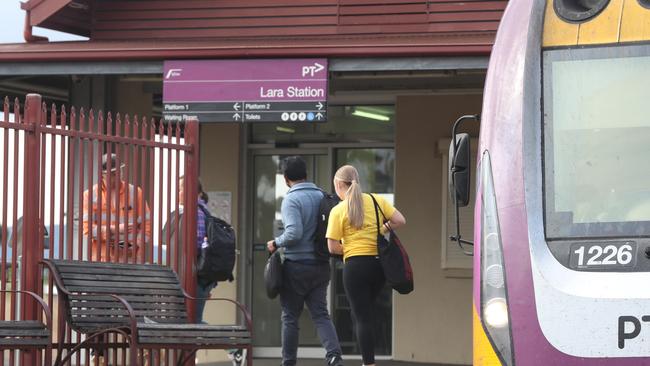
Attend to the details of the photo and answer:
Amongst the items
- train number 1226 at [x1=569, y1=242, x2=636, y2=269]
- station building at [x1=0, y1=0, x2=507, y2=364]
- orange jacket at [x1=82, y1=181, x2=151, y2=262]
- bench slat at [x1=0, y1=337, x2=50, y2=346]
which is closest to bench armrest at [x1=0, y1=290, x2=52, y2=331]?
bench slat at [x1=0, y1=337, x2=50, y2=346]

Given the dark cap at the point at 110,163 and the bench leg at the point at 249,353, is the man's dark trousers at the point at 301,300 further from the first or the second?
the dark cap at the point at 110,163

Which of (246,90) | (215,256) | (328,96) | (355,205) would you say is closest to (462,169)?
(355,205)

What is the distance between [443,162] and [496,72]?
23.8ft

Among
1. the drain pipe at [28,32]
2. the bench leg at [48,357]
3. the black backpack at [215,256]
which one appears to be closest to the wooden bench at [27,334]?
the bench leg at [48,357]

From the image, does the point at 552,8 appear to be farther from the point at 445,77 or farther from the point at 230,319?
the point at 230,319

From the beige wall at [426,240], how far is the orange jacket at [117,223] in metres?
4.75

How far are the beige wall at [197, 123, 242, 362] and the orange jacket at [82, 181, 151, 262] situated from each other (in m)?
4.80

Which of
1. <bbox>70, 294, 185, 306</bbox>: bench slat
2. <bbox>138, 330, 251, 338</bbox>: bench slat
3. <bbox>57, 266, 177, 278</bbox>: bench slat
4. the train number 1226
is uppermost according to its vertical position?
the train number 1226

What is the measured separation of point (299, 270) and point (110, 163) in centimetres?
229

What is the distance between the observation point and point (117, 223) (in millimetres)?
9430

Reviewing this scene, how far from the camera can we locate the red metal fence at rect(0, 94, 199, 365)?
847 cm

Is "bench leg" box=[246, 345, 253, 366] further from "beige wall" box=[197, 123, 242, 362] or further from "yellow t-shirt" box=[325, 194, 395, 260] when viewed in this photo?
"beige wall" box=[197, 123, 242, 362]

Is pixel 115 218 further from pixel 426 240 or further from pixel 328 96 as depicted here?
pixel 426 240

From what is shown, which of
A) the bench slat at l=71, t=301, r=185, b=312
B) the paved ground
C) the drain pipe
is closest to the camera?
the bench slat at l=71, t=301, r=185, b=312
